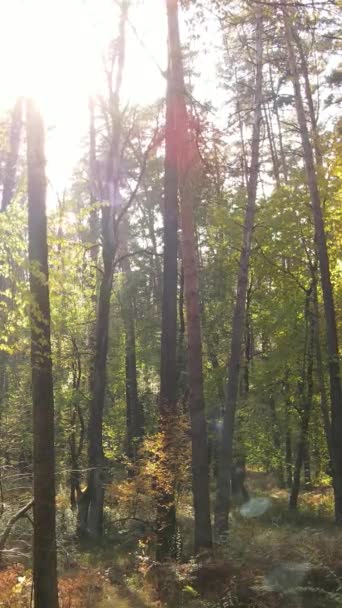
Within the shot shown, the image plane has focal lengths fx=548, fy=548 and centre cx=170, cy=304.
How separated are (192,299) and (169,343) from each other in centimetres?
239

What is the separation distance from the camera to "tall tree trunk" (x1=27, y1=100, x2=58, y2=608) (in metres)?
6.58

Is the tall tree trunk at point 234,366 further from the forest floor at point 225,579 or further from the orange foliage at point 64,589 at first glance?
the orange foliage at point 64,589

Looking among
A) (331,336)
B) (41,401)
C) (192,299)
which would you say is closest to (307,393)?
(331,336)

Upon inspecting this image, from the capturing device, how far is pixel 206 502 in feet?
29.2

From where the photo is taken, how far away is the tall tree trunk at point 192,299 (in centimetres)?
891

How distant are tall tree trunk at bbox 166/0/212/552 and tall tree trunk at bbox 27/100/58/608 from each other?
2.85 metres

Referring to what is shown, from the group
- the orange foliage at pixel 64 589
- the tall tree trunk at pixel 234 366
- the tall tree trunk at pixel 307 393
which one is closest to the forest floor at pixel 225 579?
the orange foliage at pixel 64 589

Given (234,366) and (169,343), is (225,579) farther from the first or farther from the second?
(234,366)

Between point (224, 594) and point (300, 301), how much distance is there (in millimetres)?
10556

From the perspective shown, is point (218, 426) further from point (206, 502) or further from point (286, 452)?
point (206, 502)

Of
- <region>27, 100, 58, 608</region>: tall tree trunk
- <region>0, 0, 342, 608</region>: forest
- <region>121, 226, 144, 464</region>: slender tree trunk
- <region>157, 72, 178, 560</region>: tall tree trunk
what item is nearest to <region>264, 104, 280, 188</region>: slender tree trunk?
<region>0, 0, 342, 608</region>: forest

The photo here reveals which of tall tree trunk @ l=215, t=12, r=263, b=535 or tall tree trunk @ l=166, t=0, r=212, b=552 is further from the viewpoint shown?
tall tree trunk @ l=215, t=12, r=263, b=535

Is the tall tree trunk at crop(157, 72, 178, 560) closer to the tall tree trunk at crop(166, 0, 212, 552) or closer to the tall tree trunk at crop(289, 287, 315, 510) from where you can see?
the tall tree trunk at crop(166, 0, 212, 552)

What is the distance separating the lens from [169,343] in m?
11.5
